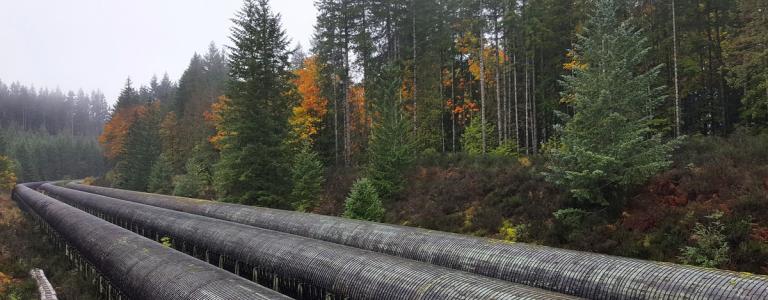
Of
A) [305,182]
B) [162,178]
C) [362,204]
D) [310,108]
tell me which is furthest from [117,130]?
[362,204]

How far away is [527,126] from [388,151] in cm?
1376

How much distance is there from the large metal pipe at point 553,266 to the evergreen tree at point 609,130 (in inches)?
241

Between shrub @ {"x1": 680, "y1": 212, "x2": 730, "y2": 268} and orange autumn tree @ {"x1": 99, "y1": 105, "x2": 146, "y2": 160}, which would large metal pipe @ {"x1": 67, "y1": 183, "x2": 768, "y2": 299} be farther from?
orange autumn tree @ {"x1": 99, "y1": 105, "x2": 146, "y2": 160}

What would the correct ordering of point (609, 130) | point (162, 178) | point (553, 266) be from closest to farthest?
point (553, 266), point (609, 130), point (162, 178)

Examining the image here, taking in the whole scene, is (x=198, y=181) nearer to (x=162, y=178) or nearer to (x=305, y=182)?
(x=162, y=178)

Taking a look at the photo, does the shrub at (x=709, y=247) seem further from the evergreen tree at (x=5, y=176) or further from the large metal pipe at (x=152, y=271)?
the evergreen tree at (x=5, y=176)

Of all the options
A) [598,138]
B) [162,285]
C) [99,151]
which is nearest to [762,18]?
[598,138]

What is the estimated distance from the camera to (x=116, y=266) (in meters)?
12.9

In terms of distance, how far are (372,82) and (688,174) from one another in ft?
82.0

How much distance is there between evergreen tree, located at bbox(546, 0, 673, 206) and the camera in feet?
51.2

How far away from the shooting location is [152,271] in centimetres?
1094

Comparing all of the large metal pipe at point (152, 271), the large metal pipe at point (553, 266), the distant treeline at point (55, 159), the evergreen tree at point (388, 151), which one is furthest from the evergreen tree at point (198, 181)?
the distant treeline at point (55, 159)

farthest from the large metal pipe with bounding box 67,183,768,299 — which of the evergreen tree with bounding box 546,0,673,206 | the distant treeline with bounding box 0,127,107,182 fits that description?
the distant treeline with bounding box 0,127,107,182

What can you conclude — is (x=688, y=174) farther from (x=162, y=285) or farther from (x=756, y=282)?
(x=162, y=285)
